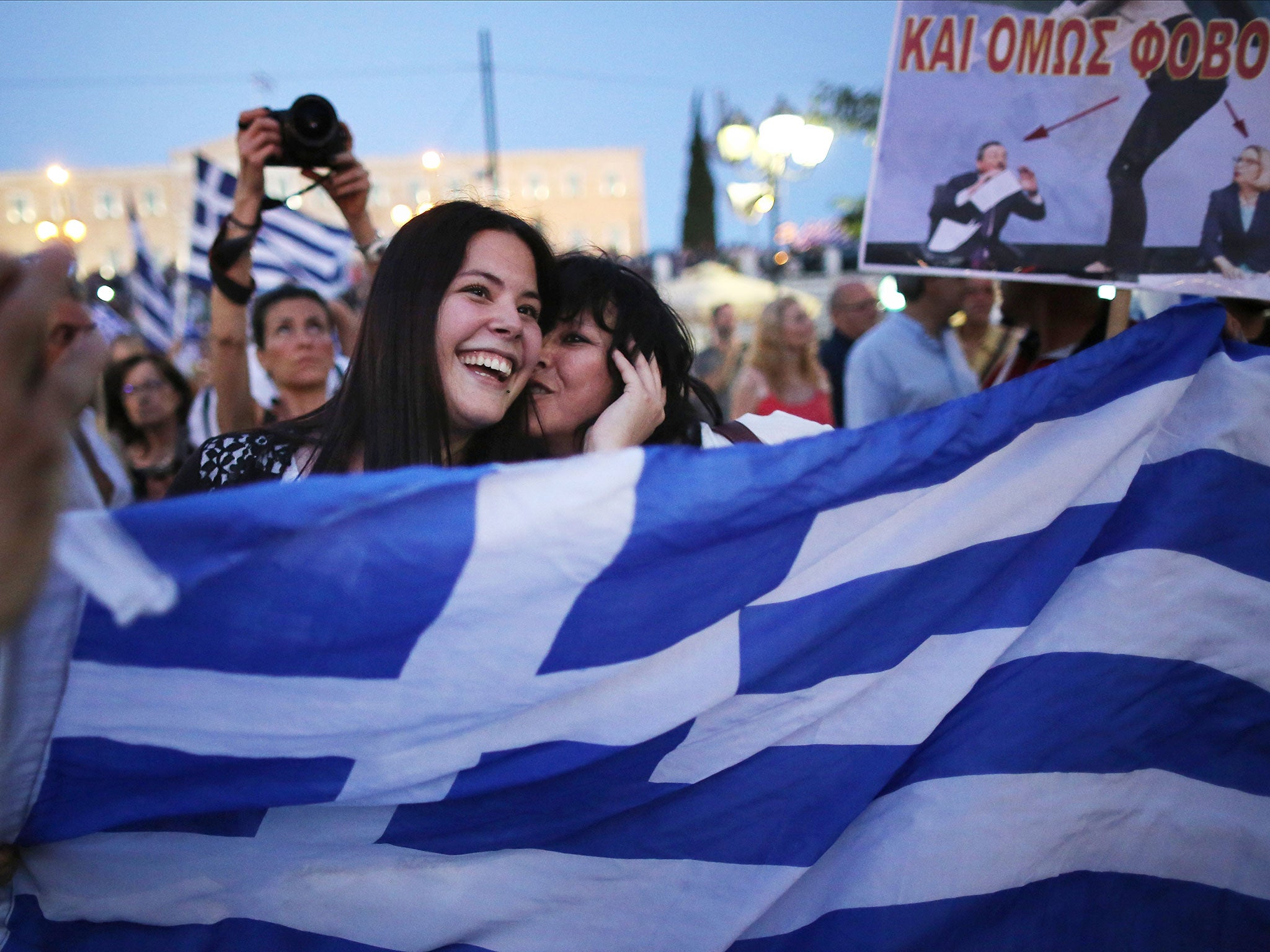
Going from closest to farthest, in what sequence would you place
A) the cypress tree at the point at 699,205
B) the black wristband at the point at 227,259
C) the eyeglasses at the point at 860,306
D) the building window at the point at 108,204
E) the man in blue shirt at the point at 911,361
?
1. the black wristband at the point at 227,259
2. the man in blue shirt at the point at 911,361
3. the eyeglasses at the point at 860,306
4. the cypress tree at the point at 699,205
5. the building window at the point at 108,204

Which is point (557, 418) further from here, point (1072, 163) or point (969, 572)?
point (1072, 163)

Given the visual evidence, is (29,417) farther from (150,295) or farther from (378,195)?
(378,195)

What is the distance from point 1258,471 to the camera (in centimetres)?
183

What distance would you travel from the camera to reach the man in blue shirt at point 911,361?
13.7 ft

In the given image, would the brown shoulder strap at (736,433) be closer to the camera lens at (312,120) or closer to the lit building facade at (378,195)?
the camera lens at (312,120)

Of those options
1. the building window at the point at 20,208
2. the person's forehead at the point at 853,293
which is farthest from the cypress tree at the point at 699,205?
the building window at the point at 20,208

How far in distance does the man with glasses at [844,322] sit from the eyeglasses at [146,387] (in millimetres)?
3659

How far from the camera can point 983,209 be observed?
84.5 inches

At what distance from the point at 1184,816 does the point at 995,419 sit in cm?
76


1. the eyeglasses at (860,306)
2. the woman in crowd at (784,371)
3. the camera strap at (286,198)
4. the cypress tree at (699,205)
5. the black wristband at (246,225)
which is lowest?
the cypress tree at (699,205)

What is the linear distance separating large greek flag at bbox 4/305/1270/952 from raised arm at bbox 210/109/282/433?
5.75 feet

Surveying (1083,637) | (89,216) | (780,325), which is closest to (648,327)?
(1083,637)

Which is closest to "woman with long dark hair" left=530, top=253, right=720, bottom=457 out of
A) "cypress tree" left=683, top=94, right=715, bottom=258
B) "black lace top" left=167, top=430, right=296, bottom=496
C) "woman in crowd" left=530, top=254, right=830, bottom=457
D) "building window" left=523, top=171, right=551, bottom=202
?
"woman in crowd" left=530, top=254, right=830, bottom=457

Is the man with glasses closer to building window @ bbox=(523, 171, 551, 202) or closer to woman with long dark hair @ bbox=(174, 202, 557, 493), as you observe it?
woman with long dark hair @ bbox=(174, 202, 557, 493)
